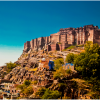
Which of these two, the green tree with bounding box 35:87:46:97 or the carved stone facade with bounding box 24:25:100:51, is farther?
the carved stone facade with bounding box 24:25:100:51

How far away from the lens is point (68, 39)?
8575 cm

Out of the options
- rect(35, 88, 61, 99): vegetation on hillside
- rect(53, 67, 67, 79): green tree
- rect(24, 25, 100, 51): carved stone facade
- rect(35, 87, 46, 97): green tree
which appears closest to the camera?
rect(35, 88, 61, 99): vegetation on hillside

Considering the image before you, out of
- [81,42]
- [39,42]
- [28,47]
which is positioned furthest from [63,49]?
[28,47]

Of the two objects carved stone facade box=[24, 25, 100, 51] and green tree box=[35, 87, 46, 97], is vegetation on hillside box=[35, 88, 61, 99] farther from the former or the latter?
carved stone facade box=[24, 25, 100, 51]

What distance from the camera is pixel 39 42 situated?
99500 mm

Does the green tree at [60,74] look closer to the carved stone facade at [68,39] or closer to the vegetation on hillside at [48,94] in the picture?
the vegetation on hillside at [48,94]

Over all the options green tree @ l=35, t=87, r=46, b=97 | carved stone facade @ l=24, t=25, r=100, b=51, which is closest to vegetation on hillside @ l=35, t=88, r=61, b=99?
green tree @ l=35, t=87, r=46, b=97

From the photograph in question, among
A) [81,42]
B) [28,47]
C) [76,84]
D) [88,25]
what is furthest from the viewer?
[28,47]

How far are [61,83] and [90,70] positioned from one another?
7332 millimetres

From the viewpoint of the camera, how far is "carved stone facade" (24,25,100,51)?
240ft

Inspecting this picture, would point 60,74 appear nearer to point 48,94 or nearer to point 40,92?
point 40,92

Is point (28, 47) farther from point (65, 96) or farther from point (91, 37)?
point (65, 96)

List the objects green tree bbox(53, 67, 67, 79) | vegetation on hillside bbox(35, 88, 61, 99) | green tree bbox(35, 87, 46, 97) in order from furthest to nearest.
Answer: green tree bbox(53, 67, 67, 79) < green tree bbox(35, 87, 46, 97) < vegetation on hillside bbox(35, 88, 61, 99)

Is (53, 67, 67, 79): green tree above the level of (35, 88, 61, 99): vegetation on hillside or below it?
above
